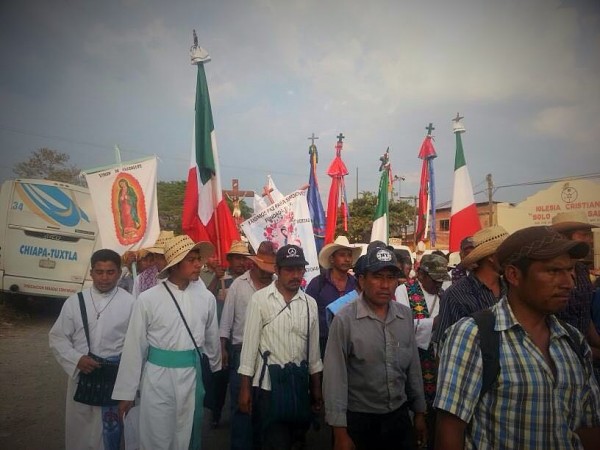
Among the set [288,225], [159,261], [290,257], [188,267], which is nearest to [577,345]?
[290,257]

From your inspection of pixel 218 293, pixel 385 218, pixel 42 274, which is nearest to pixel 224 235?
pixel 218 293

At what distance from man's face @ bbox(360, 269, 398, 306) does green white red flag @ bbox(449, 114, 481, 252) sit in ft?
18.4

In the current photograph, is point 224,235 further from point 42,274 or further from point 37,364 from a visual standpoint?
point 42,274

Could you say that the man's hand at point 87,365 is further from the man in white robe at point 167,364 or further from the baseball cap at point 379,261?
the baseball cap at point 379,261

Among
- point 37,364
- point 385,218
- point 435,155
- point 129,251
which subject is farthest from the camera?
point 435,155

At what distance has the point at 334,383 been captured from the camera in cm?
250

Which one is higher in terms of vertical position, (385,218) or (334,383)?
(385,218)

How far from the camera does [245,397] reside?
2.90 meters

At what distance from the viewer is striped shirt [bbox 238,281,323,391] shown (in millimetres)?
2959

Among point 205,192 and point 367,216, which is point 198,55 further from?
point 367,216

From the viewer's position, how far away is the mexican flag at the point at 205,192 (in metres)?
5.07

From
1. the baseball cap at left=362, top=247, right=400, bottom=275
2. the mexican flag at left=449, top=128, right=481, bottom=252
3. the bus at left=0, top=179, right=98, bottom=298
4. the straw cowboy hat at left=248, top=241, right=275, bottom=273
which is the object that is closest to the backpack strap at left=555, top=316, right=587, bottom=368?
the baseball cap at left=362, top=247, right=400, bottom=275

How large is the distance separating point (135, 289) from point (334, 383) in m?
3.46

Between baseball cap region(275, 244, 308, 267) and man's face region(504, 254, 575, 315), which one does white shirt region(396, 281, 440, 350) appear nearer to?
baseball cap region(275, 244, 308, 267)
